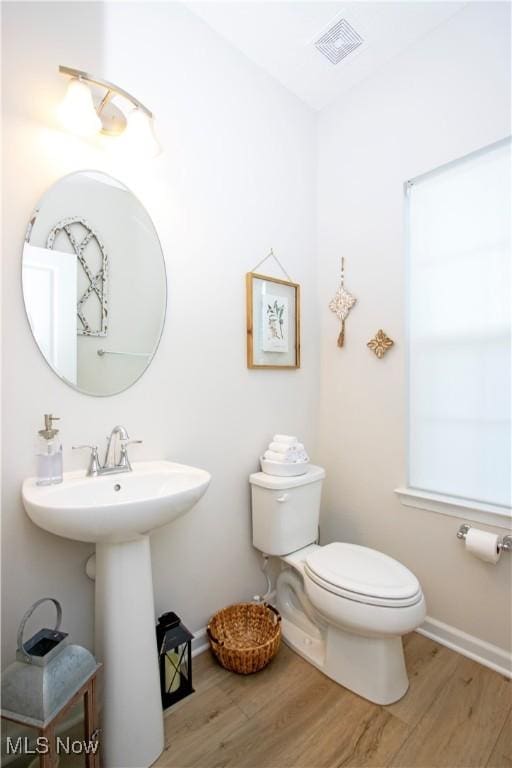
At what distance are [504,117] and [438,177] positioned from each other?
0.29 metres

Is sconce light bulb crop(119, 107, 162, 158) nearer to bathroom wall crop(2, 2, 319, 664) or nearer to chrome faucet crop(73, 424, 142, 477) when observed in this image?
bathroom wall crop(2, 2, 319, 664)

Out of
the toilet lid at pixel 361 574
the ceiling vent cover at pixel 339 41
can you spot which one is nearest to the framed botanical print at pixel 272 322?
the toilet lid at pixel 361 574

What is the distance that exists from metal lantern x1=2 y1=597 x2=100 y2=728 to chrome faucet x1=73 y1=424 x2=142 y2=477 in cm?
44

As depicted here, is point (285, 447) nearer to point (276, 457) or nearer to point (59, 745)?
point (276, 457)

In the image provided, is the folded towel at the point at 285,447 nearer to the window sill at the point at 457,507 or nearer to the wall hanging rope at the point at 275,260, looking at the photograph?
the window sill at the point at 457,507

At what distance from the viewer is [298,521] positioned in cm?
169

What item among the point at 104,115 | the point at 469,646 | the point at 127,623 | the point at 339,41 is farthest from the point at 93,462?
the point at 339,41

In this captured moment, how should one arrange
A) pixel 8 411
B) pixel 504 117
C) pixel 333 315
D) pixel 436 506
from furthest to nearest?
pixel 333 315, pixel 436 506, pixel 504 117, pixel 8 411

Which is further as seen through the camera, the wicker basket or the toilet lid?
the wicker basket

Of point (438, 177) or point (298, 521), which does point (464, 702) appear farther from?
point (438, 177)

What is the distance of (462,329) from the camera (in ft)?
5.22

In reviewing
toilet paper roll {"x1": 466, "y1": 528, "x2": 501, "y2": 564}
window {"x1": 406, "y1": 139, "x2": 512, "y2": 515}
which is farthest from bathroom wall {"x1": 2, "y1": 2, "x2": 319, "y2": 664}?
toilet paper roll {"x1": 466, "y1": 528, "x2": 501, "y2": 564}

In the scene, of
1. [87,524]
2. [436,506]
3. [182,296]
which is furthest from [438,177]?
[87,524]

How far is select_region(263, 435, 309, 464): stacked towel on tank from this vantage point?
170cm
